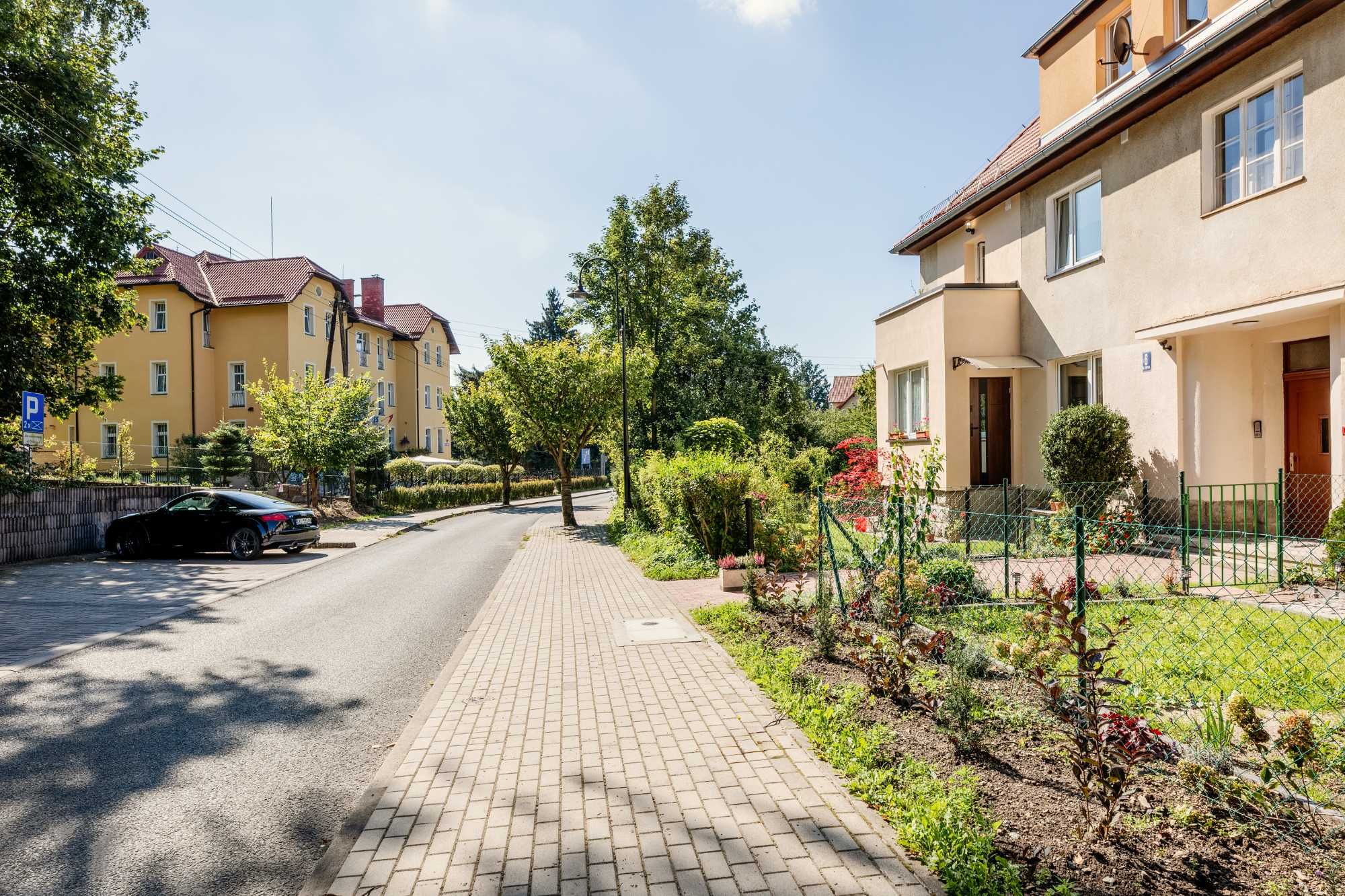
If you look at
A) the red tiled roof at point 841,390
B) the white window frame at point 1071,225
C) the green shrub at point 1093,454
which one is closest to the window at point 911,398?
the white window frame at point 1071,225

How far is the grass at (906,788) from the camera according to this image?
127 inches

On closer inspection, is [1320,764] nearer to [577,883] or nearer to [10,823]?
[577,883]

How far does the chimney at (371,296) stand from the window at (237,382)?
10.4 m

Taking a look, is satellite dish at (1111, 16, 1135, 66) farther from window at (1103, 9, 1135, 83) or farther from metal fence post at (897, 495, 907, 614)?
metal fence post at (897, 495, 907, 614)

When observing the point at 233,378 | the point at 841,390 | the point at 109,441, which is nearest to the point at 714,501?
the point at 233,378

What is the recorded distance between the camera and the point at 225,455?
31.6 meters

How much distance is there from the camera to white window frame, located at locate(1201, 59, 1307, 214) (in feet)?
32.1

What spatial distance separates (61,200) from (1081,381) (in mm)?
23051

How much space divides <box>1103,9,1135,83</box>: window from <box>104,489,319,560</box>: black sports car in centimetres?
1877

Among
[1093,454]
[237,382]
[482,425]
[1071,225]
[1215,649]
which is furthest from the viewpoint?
[237,382]

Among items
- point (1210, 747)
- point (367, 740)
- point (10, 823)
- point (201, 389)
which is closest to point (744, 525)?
point (367, 740)

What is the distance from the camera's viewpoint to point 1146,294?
12281mm

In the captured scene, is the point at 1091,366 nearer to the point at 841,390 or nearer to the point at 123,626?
the point at 123,626

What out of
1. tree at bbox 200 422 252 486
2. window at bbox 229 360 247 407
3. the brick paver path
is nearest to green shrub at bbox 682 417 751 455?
the brick paver path
